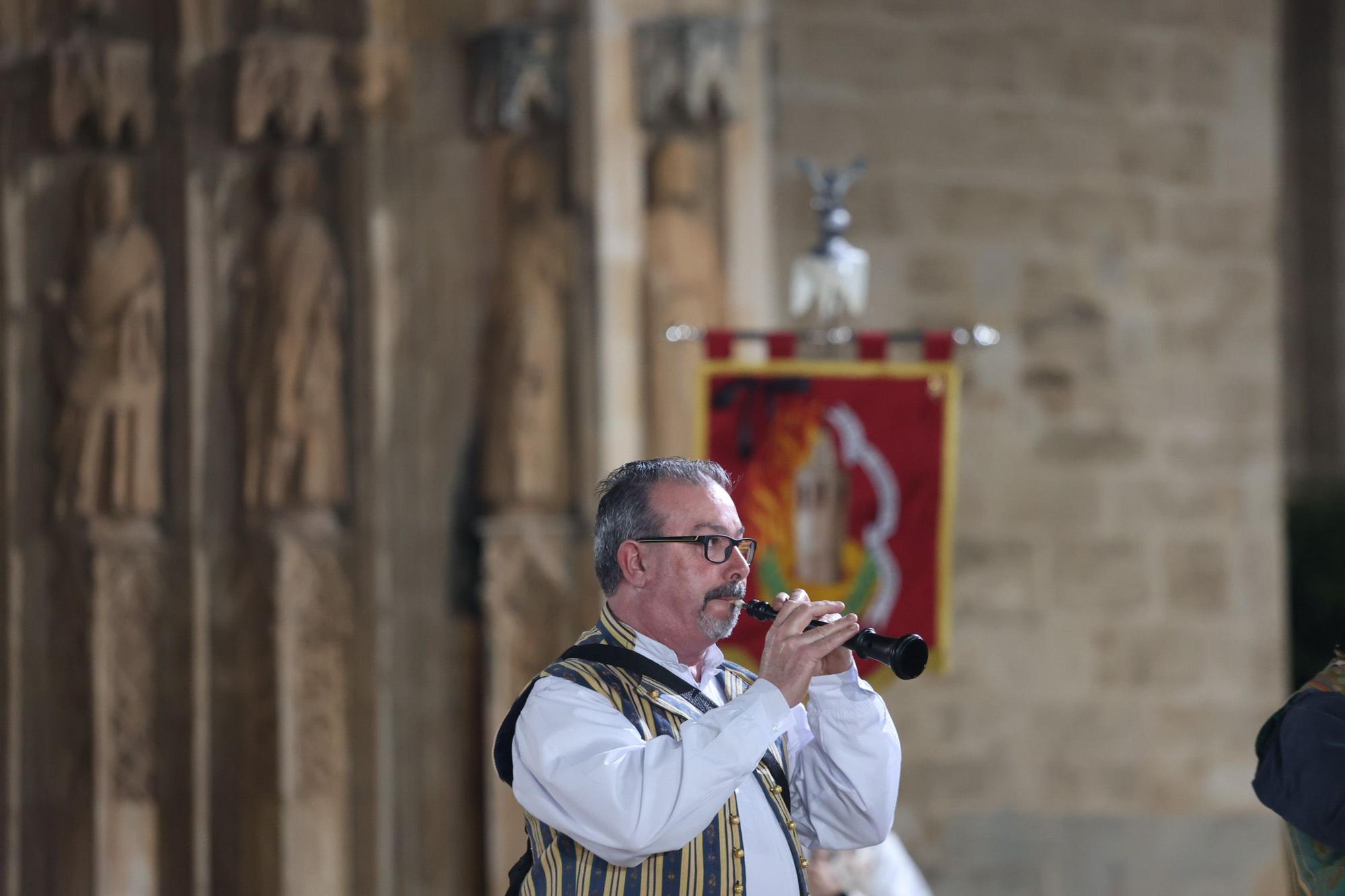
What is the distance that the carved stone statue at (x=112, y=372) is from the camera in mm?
5629

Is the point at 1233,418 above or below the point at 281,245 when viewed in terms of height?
below

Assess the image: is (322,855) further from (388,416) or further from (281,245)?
(281,245)

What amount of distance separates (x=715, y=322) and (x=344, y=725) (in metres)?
1.72

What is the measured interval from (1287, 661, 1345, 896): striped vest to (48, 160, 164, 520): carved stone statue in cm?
402

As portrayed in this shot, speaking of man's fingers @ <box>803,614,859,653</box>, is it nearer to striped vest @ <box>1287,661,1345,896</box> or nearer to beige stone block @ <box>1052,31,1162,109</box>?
striped vest @ <box>1287,661,1345,896</box>

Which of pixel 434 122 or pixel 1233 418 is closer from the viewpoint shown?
pixel 434 122

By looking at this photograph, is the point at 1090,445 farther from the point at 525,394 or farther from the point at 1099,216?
the point at 525,394

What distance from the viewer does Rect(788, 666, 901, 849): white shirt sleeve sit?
2330mm

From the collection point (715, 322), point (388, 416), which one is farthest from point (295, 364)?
point (715, 322)

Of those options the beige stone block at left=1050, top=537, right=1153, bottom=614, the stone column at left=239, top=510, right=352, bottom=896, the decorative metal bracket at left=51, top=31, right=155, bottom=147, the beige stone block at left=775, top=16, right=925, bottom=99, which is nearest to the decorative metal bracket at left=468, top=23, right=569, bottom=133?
the beige stone block at left=775, top=16, right=925, bottom=99

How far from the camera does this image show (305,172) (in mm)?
5707

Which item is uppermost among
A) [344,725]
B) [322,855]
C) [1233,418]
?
[1233,418]

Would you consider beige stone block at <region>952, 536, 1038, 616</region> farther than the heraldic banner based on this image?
Yes

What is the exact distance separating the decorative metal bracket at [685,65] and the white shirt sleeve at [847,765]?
3.37 metres
